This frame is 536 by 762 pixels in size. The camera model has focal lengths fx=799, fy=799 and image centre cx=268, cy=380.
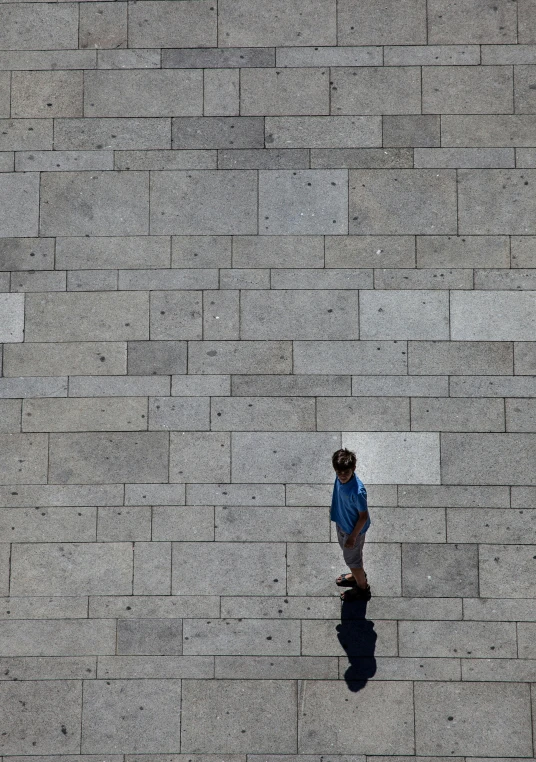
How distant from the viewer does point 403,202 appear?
9.66 m

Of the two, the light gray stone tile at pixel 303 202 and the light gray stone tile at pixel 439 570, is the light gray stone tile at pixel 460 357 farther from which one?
the light gray stone tile at pixel 439 570

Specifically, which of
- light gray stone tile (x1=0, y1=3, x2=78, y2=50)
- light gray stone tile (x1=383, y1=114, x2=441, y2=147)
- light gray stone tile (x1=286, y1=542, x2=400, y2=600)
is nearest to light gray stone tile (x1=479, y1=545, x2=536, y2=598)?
light gray stone tile (x1=286, y1=542, x2=400, y2=600)

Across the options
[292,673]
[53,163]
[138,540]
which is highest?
[53,163]

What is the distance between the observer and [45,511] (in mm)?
9367

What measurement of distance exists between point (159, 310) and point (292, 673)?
4464mm

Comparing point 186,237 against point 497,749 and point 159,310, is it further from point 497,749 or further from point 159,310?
point 497,749

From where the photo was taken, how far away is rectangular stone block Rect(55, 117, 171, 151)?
9789 mm

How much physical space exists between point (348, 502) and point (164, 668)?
9.95 feet

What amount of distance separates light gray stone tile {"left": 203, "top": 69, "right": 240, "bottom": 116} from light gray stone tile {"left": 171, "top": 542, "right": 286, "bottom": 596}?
206 inches

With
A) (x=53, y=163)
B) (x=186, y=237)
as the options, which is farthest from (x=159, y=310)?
(x=53, y=163)

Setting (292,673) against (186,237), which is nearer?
(292,673)

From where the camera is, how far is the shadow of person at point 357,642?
8.99 meters

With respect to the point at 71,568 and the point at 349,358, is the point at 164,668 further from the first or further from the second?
the point at 349,358

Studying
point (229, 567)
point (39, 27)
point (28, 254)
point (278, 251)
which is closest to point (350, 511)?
point (229, 567)
